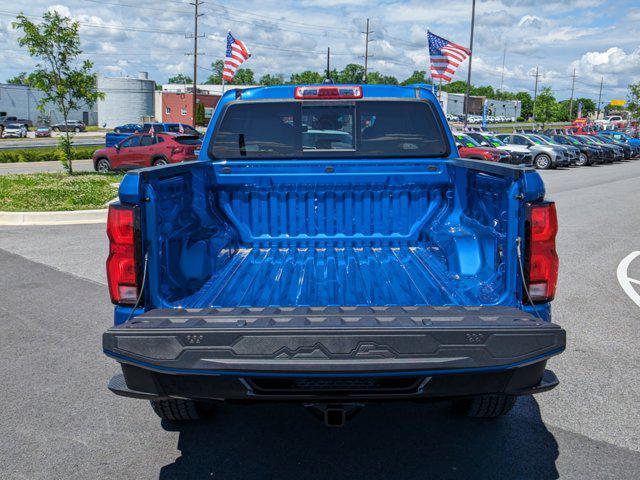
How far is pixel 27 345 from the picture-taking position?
221 inches

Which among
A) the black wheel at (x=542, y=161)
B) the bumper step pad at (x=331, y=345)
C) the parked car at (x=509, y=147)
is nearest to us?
the bumper step pad at (x=331, y=345)

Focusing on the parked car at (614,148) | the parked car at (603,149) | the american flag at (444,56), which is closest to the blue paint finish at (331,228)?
the american flag at (444,56)

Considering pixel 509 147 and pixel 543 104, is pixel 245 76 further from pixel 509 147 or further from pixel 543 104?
pixel 509 147

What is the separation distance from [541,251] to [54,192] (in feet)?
44.8

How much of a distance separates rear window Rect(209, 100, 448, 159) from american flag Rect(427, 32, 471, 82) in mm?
21304

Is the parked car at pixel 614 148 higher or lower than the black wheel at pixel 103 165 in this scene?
higher

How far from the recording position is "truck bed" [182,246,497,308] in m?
3.88

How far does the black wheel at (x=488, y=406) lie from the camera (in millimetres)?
3926

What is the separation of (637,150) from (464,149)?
26.6 m

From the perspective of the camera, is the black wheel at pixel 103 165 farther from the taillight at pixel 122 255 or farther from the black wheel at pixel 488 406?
the black wheel at pixel 488 406

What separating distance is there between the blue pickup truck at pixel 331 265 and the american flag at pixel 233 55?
1849cm

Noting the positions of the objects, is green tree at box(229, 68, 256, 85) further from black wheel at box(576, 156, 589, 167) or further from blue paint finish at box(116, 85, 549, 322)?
blue paint finish at box(116, 85, 549, 322)

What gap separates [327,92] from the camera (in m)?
5.07

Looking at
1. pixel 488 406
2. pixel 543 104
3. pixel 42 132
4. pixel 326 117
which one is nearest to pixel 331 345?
pixel 488 406
